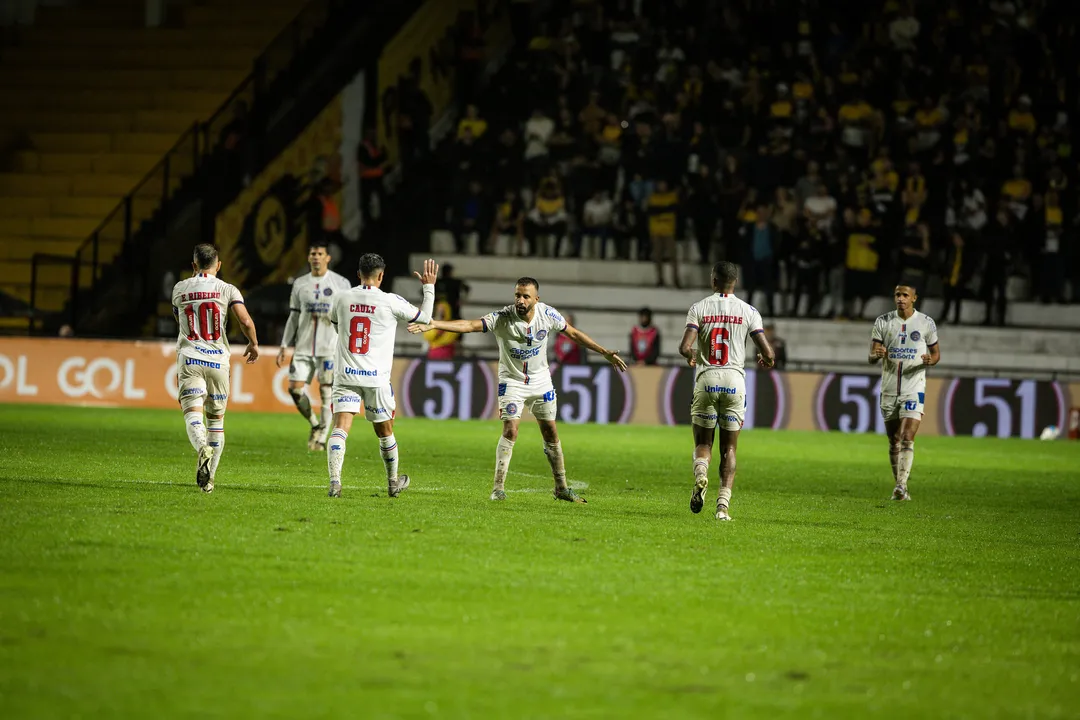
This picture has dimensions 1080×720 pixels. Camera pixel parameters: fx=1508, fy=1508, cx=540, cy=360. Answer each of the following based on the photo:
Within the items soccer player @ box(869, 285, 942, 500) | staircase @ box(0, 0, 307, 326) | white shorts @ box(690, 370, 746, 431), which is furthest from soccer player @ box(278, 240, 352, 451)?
staircase @ box(0, 0, 307, 326)

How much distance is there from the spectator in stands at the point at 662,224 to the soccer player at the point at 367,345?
59.1 feet

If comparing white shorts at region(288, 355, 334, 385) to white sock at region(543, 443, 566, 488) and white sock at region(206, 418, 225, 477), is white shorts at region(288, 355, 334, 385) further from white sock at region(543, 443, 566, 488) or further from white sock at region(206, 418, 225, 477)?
white sock at region(543, 443, 566, 488)

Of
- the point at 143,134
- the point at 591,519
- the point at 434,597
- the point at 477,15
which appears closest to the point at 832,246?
the point at 477,15

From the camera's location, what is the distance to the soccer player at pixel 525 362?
12867mm

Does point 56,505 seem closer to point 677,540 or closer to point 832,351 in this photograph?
point 677,540

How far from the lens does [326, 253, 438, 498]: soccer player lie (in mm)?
12570

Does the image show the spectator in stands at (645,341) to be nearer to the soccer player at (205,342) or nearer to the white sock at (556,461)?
the white sock at (556,461)

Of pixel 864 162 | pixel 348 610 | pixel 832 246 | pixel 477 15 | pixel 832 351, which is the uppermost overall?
pixel 477 15

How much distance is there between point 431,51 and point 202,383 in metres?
22.5

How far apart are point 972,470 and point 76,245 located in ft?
66.6

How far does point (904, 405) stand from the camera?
1559cm

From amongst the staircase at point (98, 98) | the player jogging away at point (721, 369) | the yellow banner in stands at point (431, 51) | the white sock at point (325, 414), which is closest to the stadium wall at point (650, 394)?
the staircase at point (98, 98)

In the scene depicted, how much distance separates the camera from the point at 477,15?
3569cm

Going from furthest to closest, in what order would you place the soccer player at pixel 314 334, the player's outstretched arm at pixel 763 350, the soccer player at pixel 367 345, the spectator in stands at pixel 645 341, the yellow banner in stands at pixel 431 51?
the yellow banner in stands at pixel 431 51, the spectator in stands at pixel 645 341, the soccer player at pixel 314 334, the soccer player at pixel 367 345, the player's outstretched arm at pixel 763 350
